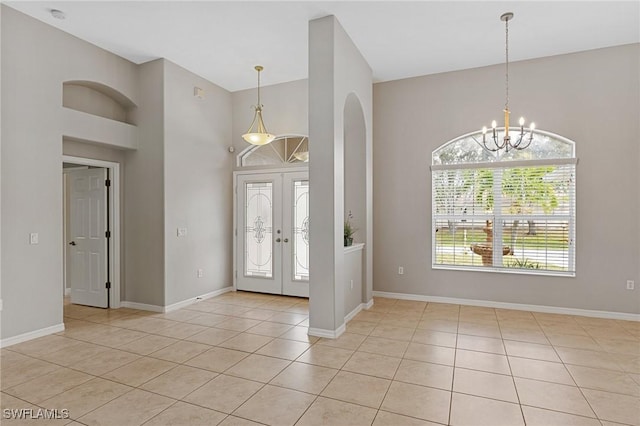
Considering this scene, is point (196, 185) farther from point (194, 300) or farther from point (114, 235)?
point (194, 300)

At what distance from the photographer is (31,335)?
12.5ft

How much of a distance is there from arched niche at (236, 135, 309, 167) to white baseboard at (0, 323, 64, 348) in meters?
3.50

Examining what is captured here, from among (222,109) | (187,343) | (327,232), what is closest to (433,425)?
(327,232)

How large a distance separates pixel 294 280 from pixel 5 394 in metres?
3.71

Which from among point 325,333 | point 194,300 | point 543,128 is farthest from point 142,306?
point 543,128

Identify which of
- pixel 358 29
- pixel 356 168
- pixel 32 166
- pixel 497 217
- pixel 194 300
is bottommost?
pixel 194 300

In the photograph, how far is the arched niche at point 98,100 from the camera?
14.7 feet

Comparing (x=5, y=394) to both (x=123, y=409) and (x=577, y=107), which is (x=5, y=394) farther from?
(x=577, y=107)

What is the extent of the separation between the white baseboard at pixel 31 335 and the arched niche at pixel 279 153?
3500 mm

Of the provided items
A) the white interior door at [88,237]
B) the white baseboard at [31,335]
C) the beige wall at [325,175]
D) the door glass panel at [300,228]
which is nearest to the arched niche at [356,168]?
the door glass panel at [300,228]

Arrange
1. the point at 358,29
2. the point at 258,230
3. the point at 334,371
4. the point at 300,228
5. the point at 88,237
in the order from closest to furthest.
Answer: the point at 334,371 < the point at 358,29 < the point at 88,237 < the point at 300,228 < the point at 258,230

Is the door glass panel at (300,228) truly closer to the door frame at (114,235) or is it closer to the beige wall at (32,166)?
the door frame at (114,235)

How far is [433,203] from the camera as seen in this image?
5.34 meters

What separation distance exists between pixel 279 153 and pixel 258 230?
140cm
